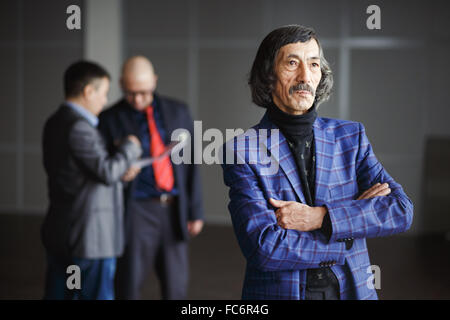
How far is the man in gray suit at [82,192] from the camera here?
247 centimetres

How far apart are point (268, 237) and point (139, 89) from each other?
224 centimetres

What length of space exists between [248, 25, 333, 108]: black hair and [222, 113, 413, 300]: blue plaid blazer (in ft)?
0.24

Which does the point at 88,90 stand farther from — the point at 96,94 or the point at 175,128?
the point at 175,128

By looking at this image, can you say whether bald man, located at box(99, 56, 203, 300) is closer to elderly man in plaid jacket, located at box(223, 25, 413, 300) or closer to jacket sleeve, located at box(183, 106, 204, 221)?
jacket sleeve, located at box(183, 106, 204, 221)

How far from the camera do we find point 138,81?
10.8 feet

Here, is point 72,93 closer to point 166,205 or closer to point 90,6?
point 166,205

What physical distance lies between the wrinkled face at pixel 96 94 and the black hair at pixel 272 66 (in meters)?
1.45

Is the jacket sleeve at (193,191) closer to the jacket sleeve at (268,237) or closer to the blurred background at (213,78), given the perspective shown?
the jacket sleeve at (268,237)

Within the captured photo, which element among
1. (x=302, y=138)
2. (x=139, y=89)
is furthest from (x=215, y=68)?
(x=302, y=138)

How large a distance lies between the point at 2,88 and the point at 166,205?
5656mm

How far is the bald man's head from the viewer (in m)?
3.22

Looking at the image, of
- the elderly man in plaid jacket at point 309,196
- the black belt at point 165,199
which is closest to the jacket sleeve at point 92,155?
the black belt at point 165,199

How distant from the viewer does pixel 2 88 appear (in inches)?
313

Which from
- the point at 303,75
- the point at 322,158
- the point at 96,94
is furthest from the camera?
the point at 96,94
